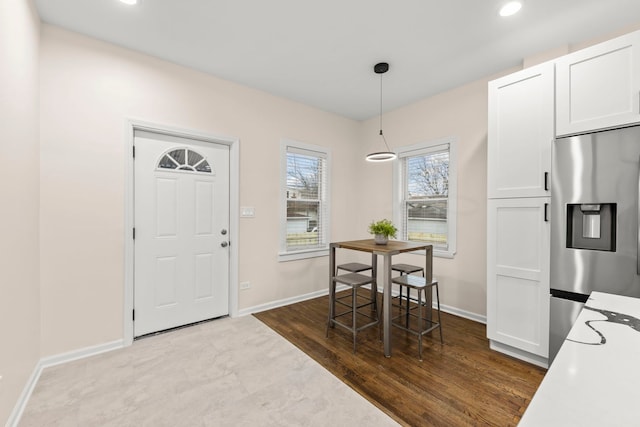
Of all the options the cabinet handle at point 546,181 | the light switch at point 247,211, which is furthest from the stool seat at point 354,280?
the cabinet handle at point 546,181

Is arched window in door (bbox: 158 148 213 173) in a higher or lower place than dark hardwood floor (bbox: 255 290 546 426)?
higher

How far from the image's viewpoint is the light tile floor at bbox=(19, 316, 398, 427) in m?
1.77

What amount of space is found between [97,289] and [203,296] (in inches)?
39.0

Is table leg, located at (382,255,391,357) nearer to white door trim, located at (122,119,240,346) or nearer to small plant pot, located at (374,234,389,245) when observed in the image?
small plant pot, located at (374,234,389,245)

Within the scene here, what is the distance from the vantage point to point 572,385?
0.64 meters

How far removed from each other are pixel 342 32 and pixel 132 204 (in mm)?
2522

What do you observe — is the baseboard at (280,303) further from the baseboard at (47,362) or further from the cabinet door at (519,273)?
the cabinet door at (519,273)

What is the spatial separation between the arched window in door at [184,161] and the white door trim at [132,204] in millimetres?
175

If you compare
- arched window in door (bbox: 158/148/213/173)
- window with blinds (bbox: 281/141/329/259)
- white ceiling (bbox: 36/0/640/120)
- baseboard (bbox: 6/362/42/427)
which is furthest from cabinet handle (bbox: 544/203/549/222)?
baseboard (bbox: 6/362/42/427)

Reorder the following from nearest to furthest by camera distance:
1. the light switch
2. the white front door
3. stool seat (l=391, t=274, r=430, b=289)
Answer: stool seat (l=391, t=274, r=430, b=289) < the white front door < the light switch

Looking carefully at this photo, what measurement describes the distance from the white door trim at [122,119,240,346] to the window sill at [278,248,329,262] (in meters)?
0.67

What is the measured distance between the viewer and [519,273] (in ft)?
7.86

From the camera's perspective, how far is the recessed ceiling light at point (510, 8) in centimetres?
209

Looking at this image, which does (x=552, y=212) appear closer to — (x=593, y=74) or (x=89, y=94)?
(x=593, y=74)
